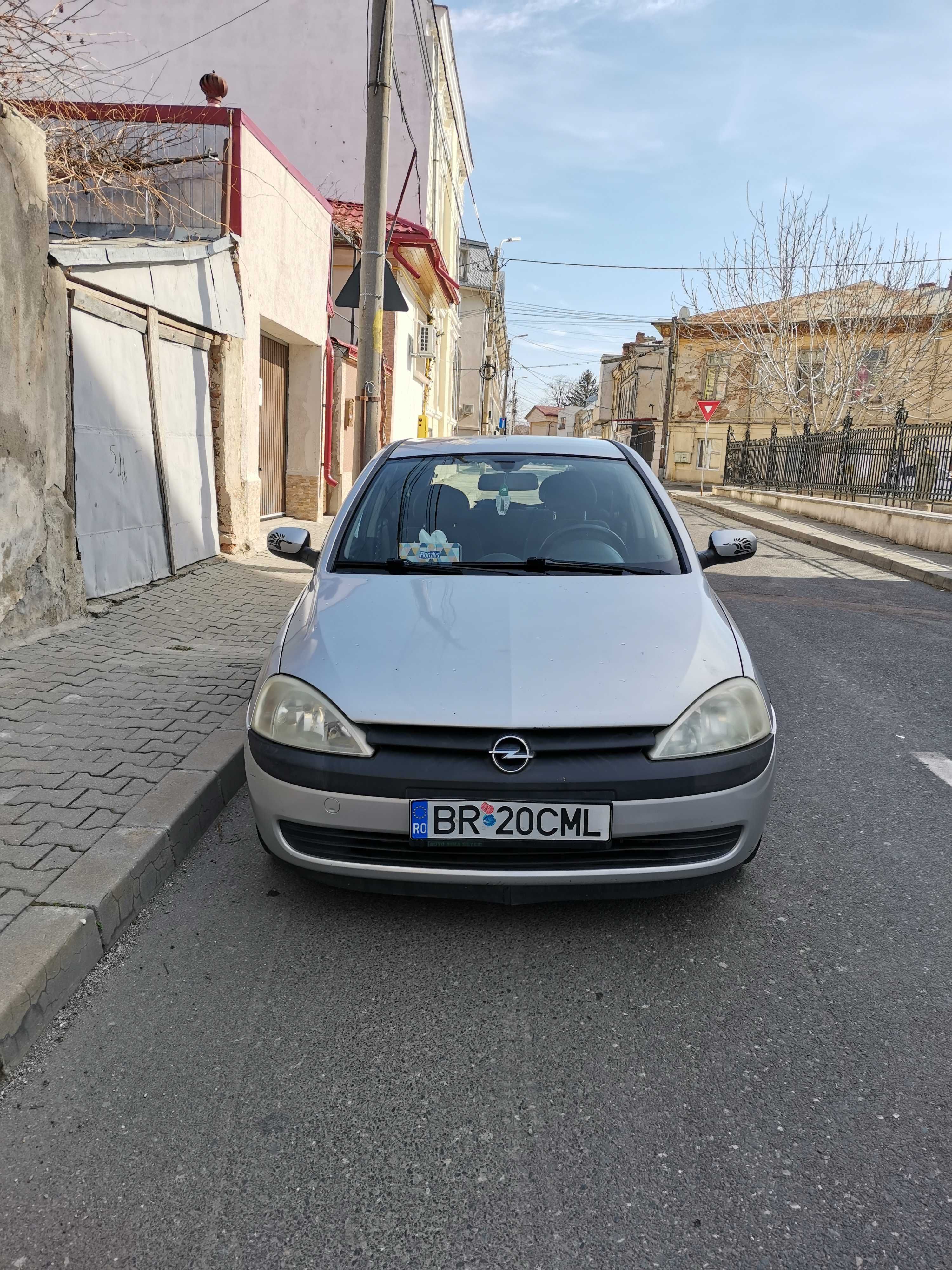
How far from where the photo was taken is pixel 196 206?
921 cm

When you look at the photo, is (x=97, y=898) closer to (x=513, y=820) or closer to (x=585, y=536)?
(x=513, y=820)

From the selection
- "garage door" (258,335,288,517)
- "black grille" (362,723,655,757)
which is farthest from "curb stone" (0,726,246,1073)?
"garage door" (258,335,288,517)

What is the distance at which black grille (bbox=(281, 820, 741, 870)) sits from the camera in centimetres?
251

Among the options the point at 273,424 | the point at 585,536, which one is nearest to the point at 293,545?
the point at 585,536

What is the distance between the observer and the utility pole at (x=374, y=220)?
873cm

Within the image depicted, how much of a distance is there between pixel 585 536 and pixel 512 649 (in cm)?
107

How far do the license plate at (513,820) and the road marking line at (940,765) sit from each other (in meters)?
2.45

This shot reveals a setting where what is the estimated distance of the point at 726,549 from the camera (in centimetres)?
391

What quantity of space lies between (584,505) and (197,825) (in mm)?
2053

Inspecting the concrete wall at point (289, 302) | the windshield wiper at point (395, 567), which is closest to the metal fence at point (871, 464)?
the concrete wall at point (289, 302)

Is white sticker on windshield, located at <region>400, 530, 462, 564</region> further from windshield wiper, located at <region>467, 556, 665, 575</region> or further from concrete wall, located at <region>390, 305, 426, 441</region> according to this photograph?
concrete wall, located at <region>390, 305, 426, 441</region>

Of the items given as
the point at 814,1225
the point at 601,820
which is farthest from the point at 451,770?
the point at 814,1225

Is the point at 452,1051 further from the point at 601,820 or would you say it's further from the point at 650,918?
the point at 650,918

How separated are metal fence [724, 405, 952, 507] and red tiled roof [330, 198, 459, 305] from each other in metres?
10.4
